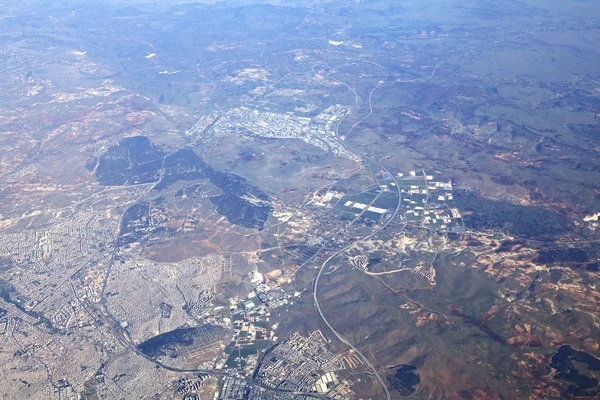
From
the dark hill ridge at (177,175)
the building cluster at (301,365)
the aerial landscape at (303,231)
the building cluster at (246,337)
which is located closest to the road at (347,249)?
the aerial landscape at (303,231)

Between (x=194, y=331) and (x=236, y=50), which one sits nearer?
(x=194, y=331)

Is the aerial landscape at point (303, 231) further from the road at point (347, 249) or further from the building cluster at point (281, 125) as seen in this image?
the building cluster at point (281, 125)

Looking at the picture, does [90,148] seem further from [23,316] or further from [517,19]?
[517,19]

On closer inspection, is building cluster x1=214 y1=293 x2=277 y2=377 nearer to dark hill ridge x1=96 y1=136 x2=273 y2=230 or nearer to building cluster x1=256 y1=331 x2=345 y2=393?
building cluster x1=256 y1=331 x2=345 y2=393

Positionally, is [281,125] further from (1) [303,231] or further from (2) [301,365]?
(2) [301,365]

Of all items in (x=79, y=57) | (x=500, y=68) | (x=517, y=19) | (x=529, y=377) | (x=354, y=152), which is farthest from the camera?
(x=517, y=19)

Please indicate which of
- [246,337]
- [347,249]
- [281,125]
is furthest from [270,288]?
[281,125]

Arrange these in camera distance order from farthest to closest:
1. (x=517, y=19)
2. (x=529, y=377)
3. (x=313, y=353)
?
(x=517, y=19)
(x=313, y=353)
(x=529, y=377)

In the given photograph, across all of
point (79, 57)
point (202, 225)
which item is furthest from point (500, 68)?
point (79, 57)
